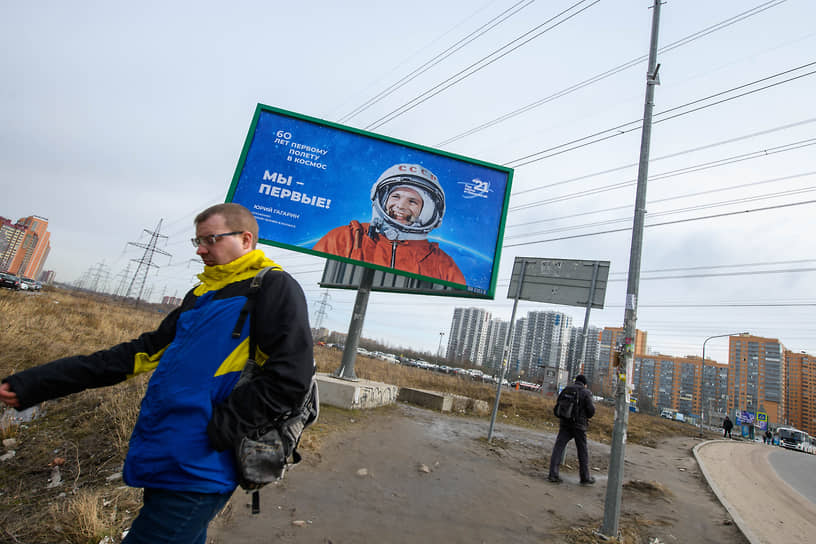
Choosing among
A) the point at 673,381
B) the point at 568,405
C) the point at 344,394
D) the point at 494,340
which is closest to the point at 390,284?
the point at 344,394

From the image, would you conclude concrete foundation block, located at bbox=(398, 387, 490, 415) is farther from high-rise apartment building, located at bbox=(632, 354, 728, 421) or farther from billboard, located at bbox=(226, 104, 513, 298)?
high-rise apartment building, located at bbox=(632, 354, 728, 421)

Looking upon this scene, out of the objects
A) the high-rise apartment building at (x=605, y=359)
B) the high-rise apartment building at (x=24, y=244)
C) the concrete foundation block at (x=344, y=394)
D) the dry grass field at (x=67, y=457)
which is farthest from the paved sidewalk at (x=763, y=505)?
the high-rise apartment building at (x=24, y=244)

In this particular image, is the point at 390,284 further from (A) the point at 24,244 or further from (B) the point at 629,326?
(A) the point at 24,244

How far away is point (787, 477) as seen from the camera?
1088cm

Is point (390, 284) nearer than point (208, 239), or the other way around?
point (208, 239)

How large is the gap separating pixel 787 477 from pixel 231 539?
48.0ft

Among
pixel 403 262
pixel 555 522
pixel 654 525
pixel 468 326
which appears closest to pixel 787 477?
pixel 654 525

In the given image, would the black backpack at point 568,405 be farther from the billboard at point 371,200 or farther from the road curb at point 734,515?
the billboard at point 371,200

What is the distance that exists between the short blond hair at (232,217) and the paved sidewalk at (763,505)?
6.10 m

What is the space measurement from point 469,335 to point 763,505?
268 ft

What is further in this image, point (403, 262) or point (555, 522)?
point (403, 262)

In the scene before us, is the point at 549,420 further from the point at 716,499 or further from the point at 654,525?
the point at 654,525

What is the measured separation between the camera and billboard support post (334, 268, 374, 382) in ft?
32.4

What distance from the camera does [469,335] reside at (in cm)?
8738
